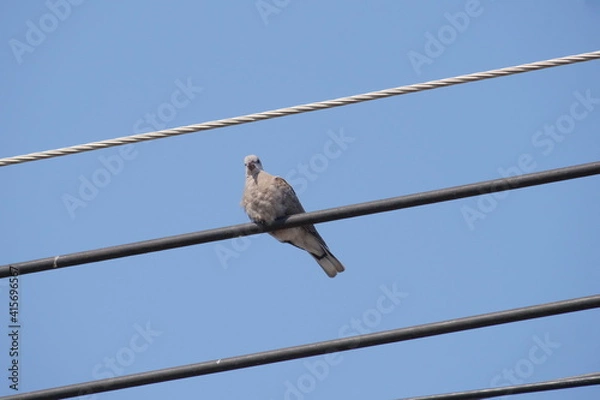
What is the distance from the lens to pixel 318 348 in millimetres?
4348

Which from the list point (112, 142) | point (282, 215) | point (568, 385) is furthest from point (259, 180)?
point (568, 385)

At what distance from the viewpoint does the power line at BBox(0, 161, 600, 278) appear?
4.34 metres

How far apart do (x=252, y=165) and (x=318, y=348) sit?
11.8 ft

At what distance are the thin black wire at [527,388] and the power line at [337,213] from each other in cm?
→ 97

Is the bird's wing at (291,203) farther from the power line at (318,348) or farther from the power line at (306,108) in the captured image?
the power line at (318,348)

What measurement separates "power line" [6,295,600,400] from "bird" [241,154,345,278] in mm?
2582

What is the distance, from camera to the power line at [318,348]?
164 inches

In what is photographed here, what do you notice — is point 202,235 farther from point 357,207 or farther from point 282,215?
point 282,215

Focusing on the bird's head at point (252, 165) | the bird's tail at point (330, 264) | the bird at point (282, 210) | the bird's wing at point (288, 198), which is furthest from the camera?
the bird's head at point (252, 165)

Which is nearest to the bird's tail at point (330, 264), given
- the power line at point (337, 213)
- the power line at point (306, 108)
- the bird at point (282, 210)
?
the bird at point (282, 210)

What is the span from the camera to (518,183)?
437 centimetres

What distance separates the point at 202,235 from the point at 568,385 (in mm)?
2009

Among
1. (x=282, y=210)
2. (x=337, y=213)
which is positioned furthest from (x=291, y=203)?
(x=337, y=213)

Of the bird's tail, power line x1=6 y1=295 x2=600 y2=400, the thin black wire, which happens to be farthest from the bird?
the thin black wire
